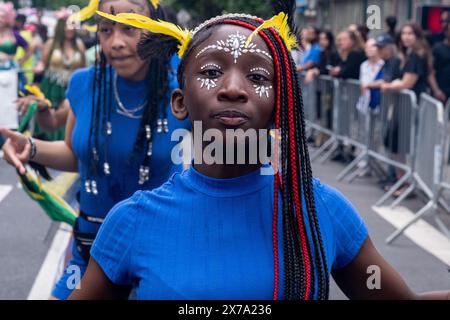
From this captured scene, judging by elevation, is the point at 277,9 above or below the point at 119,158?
above

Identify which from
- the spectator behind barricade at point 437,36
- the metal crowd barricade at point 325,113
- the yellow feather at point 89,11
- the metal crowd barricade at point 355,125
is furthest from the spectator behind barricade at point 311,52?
the yellow feather at point 89,11

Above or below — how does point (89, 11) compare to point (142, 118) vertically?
above

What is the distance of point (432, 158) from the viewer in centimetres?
791

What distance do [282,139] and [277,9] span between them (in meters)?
0.37

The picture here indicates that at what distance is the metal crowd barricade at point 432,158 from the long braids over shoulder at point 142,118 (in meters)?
4.18

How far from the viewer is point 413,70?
400 inches

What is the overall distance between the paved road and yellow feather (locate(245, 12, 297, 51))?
3.22 meters

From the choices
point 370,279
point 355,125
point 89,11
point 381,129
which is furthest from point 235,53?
point 355,125

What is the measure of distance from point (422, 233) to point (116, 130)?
15.6 feet

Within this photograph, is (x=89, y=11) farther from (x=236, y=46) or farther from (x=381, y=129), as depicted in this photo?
(x=381, y=129)

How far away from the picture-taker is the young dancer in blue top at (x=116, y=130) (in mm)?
3629

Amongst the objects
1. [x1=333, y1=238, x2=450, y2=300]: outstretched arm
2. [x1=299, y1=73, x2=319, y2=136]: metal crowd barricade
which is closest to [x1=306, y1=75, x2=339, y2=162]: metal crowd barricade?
[x1=299, y1=73, x2=319, y2=136]: metal crowd barricade
